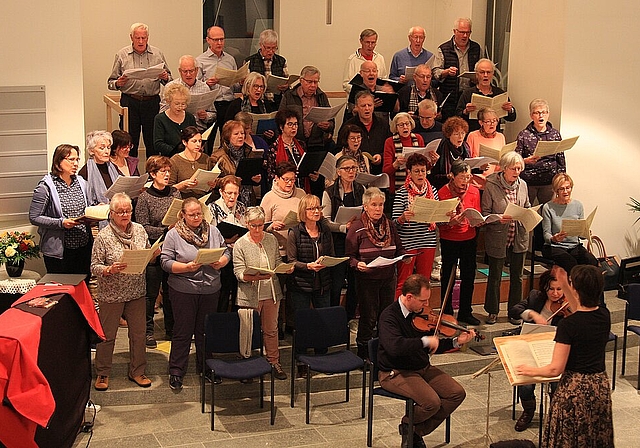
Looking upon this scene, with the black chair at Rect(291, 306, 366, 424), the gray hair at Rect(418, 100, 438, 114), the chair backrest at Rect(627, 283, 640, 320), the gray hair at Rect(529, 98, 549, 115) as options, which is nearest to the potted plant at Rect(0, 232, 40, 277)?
the black chair at Rect(291, 306, 366, 424)

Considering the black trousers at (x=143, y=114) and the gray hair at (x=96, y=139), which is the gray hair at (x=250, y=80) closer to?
the black trousers at (x=143, y=114)

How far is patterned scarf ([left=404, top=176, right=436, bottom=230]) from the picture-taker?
826cm

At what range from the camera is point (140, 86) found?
9.23 m

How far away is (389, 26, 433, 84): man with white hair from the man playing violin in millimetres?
4132

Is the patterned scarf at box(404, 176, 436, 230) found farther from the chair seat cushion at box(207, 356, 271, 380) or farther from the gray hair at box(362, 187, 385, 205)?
the chair seat cushion at box(207, 356, 271, 380)

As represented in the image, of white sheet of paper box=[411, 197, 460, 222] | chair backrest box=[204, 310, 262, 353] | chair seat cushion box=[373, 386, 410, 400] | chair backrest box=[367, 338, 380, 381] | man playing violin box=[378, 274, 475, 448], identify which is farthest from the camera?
white sheet of paper box=[411, 197, 460, 222]

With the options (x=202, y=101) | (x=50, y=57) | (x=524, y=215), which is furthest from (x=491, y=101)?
(x=50, y=57)

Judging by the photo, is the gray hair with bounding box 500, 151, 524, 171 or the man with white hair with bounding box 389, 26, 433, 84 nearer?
the gray hair with bounding box 500, 151, 524, 171

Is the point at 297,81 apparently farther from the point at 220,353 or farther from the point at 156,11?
the point at 220,353

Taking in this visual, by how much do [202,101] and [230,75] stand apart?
41 cm

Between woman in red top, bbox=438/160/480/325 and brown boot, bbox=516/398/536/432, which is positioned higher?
woman in red top, bbox=438/160/480/325

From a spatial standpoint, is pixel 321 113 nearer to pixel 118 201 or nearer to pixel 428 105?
pixel 428 105

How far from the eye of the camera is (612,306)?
9781 millimetres

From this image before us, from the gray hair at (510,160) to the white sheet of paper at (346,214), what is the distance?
1567 mm
